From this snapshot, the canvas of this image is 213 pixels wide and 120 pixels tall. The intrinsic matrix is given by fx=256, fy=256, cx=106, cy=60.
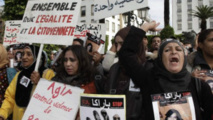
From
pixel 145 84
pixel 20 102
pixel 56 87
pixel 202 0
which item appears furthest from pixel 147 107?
pixel 202 0

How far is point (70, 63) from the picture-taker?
8.81 feet

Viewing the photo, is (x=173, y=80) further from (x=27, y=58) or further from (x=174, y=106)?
(x=27, y=58)

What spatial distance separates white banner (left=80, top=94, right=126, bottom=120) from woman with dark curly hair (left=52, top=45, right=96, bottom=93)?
45cm

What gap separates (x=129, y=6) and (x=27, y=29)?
1345mm

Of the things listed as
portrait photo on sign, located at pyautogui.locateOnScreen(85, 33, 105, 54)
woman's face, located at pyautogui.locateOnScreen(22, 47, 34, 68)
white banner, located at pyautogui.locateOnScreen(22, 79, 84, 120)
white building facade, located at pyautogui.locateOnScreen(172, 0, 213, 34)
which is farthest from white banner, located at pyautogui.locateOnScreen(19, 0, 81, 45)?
white building facade, located at pyautogui.locateOnScreen(172, 0, 213, 34)

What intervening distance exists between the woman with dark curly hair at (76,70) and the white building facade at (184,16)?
73.8 metres

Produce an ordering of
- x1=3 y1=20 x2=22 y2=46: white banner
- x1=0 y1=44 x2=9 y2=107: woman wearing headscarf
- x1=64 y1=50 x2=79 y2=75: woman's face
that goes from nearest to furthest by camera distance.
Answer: x1=64 y1=50 x2=79 y2=75: woman's face < x1=0 y1=44 x2=9 y2=107: woman wearing headscarf < x1=3 y1=20 x2=22 y2=46: white banner

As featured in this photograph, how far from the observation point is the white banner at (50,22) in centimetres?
305

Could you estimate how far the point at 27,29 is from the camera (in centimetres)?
328

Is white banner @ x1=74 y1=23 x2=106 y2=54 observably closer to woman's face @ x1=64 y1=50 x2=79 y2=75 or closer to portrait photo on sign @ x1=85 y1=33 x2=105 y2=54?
portrait photo on sign @ x1=85 y1=33 x2=105 y2=54

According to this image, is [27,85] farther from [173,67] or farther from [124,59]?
[173,67]

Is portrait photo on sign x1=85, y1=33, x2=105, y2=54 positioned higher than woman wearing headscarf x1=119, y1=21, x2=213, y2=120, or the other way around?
portrait photo on sign x1=85, y1=33, x2=105, y2=54

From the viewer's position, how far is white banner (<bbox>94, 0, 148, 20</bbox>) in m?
3.25

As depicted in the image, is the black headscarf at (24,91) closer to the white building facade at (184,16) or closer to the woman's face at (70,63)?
the woman's face at (70,63)
